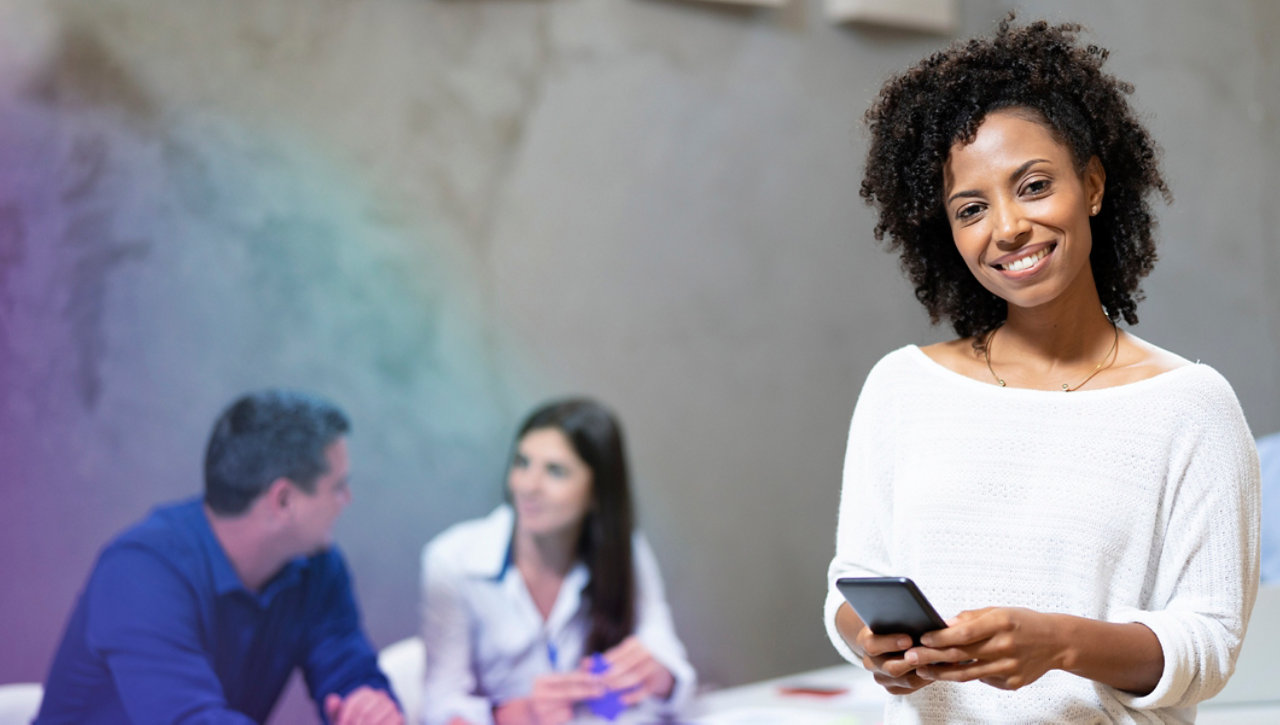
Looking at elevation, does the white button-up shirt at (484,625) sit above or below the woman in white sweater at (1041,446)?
below

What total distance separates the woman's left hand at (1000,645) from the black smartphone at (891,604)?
2 cm

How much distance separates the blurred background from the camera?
125 inches

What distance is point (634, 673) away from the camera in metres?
4.00

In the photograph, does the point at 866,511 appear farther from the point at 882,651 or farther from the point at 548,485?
the point at 548,485

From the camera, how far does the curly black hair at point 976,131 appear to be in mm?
1323

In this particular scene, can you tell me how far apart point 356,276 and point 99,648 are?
1.28m

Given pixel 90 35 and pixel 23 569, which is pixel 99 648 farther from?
pixel 90 35

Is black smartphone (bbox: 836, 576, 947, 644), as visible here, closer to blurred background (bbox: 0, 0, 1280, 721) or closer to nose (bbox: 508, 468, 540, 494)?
blurred background (bbox: 0, 0, 1280, 721)

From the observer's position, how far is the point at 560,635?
152 inches

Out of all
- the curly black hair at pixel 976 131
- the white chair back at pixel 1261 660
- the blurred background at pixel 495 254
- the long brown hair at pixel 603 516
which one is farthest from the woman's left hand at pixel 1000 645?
the long brown hair at pixel 603 516

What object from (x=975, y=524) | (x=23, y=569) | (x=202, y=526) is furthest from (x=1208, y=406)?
(x=23, y=569)

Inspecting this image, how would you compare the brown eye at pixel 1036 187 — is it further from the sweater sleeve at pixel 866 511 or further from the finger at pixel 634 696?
the finger at pixel 634 696

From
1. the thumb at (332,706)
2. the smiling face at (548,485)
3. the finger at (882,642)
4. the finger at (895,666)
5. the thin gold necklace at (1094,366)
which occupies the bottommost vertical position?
the thumb at (332,706)

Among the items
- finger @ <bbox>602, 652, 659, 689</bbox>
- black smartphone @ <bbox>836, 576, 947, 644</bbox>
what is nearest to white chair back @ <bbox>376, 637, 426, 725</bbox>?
finger @ <bbox>602, 652, 659, 689</bbox>
